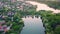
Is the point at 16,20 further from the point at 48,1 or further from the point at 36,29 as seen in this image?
the point at 48,1

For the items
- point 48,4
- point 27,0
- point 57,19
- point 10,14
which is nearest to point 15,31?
point 57,19

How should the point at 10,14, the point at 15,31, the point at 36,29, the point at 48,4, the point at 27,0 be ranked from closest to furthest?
the point at 15,31
the point at 36,29
the point at 10,14
the point at 48,4
the point at 27,0

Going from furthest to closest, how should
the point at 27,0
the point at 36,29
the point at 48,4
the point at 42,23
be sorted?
the point at 27,0 < the point at 48,4 < the point at 42,23 < the point at 36,29

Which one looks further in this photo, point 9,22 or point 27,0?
point 27,0

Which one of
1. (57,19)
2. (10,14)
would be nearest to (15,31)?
(57,19)

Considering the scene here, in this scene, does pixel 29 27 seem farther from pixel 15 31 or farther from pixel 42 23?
pixel 15 31

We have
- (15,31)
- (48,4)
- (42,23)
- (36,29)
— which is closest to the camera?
(15,31)
